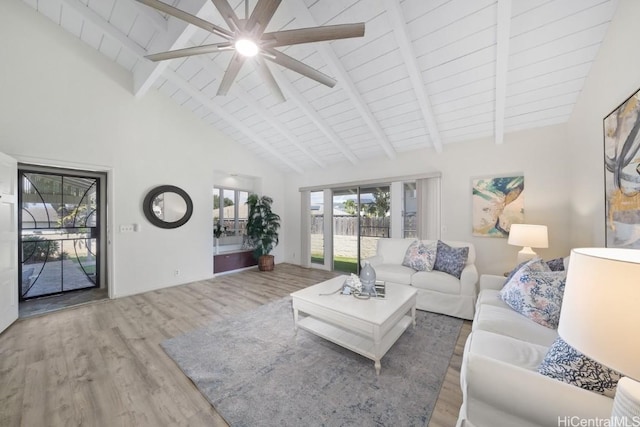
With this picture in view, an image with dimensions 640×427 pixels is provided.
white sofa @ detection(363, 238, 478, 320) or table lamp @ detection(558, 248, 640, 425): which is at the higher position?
table lamp @ detection(558, 248, 640, 425)

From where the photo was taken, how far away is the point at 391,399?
164 cm

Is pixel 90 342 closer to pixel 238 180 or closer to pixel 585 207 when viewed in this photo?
pixel 238 180

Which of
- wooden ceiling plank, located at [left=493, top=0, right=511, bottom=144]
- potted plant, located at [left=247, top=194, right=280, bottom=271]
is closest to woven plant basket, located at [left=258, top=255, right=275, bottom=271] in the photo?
potted plant, located at [left=247, top=194, right=280, bottom=271]

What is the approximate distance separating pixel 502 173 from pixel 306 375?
387 centimetres

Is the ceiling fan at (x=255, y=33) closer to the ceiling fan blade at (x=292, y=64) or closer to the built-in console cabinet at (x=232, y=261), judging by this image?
the ceiling fan blade at (x=292, y=64)

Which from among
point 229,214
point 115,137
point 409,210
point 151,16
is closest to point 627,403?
point 409,210

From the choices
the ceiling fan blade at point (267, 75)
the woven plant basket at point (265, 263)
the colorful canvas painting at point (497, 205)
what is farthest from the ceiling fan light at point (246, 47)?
the woven plant basket at point (265, 263)

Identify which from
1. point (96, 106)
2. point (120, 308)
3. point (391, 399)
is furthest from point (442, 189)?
point (96, 106)

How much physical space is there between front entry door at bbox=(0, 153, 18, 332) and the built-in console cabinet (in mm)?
2657

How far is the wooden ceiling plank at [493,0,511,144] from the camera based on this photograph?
1.99m

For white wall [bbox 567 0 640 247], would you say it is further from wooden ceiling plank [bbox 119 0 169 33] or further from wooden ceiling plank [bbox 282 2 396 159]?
wooden ceiling plank [bbox 119 0 169 33]

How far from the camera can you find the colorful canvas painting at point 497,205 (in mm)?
3447

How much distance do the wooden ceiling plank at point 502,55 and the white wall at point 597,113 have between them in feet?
2.43

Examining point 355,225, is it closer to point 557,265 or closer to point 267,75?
point 557,265
